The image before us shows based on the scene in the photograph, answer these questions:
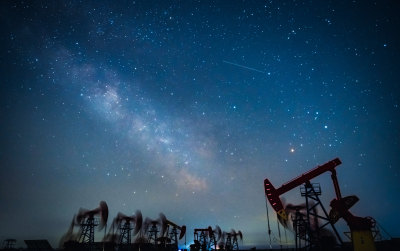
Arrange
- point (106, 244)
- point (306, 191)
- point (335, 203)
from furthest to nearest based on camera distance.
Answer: point (106, 244), point (306, 191), point (335, 203)

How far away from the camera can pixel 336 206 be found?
81.2 ft

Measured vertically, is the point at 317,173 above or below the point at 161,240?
above

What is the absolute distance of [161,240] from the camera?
63.2 metres

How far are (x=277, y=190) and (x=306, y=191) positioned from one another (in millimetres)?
2957

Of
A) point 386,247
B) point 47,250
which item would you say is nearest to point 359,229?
point 386,247

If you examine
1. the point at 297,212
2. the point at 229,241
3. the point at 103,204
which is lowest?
the point at 229,241

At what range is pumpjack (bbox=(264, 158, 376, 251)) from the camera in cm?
2241

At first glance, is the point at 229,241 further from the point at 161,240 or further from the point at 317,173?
the point at 317,173

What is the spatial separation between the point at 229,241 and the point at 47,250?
177ft

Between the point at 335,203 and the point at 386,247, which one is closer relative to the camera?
the point at 335,203

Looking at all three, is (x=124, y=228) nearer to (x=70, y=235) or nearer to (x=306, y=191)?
(x=70, y=235)

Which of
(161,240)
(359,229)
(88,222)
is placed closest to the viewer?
(359,229)

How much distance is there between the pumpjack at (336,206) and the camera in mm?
22406

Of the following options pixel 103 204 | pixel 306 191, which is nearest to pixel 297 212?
pixel 306 191
